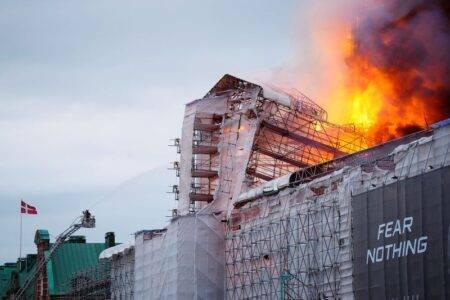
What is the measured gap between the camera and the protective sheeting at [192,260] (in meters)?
82.6

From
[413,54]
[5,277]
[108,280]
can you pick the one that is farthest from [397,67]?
[5,277]

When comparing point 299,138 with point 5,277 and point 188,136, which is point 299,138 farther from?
point 5,277

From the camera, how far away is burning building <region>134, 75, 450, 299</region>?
5875cm

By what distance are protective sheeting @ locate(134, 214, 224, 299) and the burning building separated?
3.4 inches

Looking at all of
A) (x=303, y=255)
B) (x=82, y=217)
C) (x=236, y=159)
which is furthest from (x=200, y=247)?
(x=82, y=217)

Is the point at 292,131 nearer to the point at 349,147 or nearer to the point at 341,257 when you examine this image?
the point at 349,147

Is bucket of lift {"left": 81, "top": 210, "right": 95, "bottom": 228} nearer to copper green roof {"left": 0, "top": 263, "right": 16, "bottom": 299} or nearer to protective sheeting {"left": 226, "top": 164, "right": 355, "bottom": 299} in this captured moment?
copper green roof {"left": 0, "top": 263, "right": 16, "bottom": 299}

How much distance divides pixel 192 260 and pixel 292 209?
13.2 metres

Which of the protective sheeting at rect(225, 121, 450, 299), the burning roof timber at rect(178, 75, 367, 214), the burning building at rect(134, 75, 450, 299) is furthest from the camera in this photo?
the burning roof timber at rect(178, 75, 367, 214)

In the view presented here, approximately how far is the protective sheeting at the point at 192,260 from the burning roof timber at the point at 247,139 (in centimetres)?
312

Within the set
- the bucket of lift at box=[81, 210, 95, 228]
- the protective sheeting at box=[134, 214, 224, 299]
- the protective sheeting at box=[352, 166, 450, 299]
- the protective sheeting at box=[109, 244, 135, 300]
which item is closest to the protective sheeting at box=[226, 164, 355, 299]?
the protective sheeting at box=[134, 214, 224, 299]

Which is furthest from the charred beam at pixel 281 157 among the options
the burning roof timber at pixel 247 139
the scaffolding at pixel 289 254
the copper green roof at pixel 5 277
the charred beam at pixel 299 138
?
the copper green roof at pixel 5 277

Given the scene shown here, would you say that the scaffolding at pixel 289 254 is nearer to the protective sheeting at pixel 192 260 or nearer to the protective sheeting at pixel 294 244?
the protective sheeting at pixel 294 244

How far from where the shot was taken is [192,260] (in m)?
83.2
